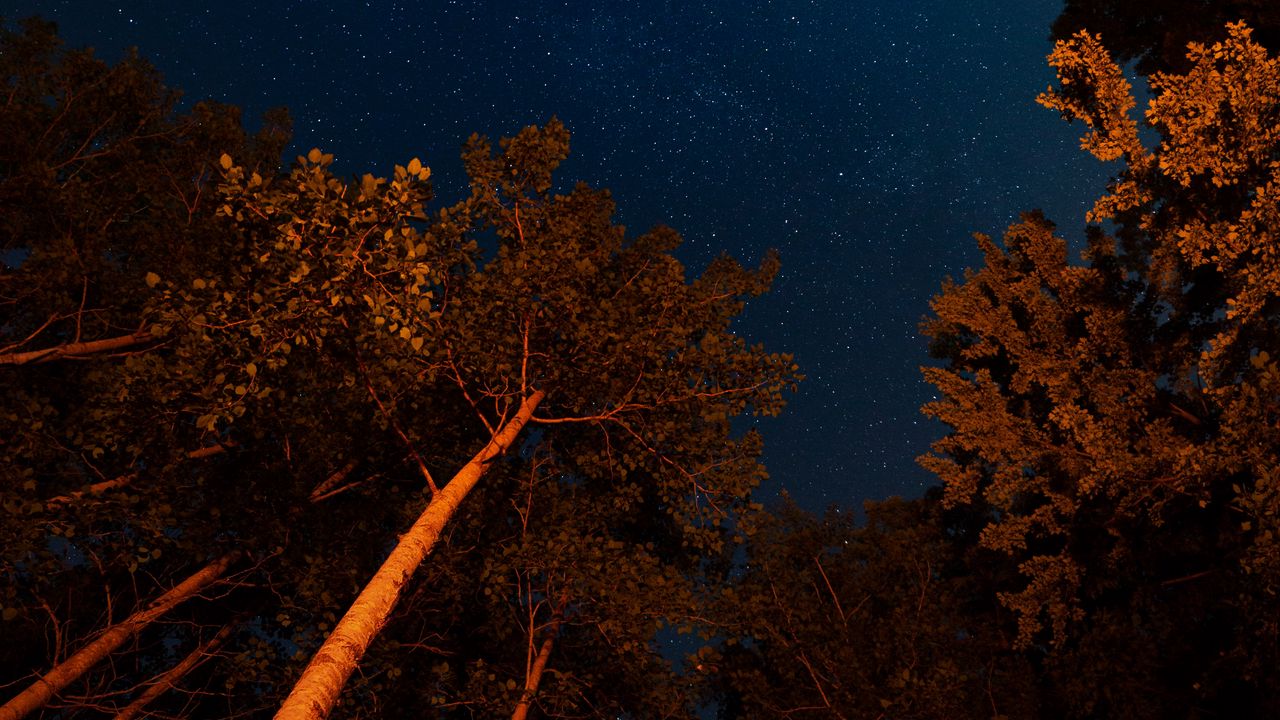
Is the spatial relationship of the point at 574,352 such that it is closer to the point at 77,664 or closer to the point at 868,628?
the point at 77,664

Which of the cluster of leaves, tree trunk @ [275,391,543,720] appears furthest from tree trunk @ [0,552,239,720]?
tree trunk @ [275,391,543,720]

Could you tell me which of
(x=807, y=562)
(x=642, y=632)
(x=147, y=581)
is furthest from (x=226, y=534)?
(x=807, y=562)

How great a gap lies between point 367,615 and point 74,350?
9271 millimetres

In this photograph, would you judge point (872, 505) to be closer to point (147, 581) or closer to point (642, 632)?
point (642, 632)

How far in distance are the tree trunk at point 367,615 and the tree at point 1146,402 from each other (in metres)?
9.31

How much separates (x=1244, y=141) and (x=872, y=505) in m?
17.9

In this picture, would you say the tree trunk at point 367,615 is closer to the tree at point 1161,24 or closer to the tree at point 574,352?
the tree at point 574,352

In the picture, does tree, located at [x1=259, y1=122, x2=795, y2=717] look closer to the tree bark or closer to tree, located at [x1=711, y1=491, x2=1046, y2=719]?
tree, located at [x1=711, y1=491, x2=1046, y2=719]

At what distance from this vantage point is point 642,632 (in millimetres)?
8898

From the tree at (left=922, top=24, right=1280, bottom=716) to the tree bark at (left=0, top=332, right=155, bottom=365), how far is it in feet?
54.7

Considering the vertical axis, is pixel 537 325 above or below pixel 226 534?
above

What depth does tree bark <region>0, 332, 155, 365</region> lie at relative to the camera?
9.52 metres

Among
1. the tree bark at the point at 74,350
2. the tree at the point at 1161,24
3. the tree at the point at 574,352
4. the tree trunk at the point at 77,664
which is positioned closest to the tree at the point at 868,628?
the tree at the point at 574,352

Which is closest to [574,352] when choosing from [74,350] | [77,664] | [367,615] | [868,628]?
[367,615]
